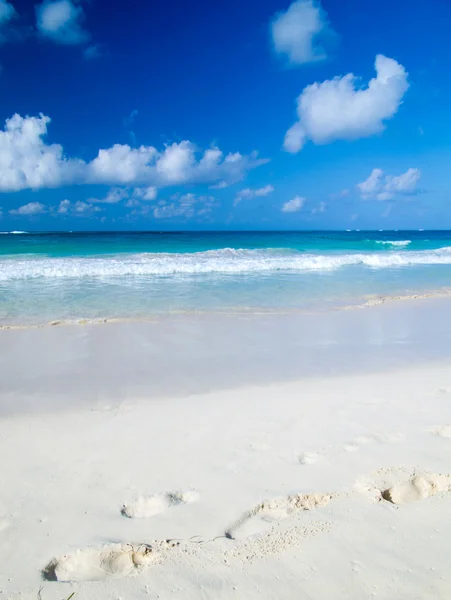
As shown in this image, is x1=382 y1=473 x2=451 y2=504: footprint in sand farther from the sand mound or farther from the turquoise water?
the turquoise water

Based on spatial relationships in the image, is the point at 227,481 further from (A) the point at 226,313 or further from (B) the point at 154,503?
(A) the point at 226,313

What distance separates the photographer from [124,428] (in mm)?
3527

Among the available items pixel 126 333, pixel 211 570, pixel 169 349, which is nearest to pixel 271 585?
pixel 211 570

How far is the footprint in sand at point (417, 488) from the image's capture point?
102 inches

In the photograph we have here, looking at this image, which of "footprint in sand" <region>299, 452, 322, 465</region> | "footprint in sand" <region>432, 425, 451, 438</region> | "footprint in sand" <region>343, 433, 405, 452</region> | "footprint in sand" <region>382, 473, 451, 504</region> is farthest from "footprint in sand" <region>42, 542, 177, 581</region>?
"footprint in sand" <region>432, 425, 451, 438</region>

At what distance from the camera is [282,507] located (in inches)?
99.0

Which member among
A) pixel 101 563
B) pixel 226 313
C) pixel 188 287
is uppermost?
pixel 188 287

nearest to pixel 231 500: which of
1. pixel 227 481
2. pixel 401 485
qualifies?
pixel 227 481

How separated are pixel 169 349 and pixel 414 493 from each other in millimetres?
3914

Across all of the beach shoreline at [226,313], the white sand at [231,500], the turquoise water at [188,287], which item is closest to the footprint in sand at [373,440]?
the white sand at [231,500]

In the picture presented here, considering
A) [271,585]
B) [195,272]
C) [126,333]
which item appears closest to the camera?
[271,585]

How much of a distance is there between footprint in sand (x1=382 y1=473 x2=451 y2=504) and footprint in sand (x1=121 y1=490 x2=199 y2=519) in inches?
50.0

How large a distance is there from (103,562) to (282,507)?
1.07 metres

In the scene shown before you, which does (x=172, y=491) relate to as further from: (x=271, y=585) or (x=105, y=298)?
(x=105, y=298)
